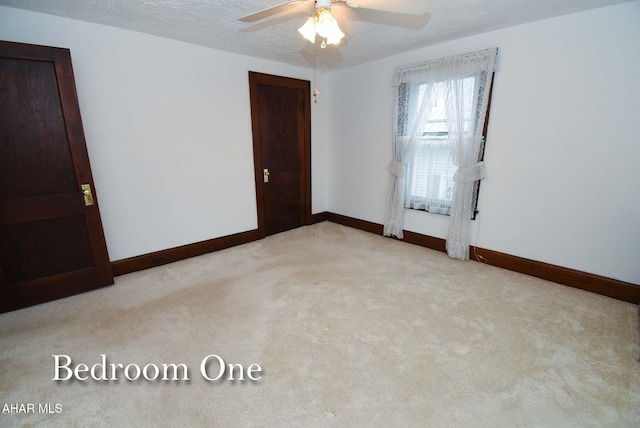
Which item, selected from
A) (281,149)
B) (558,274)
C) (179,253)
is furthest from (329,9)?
(558,274)

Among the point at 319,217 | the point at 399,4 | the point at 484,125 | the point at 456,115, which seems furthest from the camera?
the point at 319,217

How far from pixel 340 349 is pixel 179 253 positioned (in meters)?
2.40

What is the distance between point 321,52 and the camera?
11.4 feet

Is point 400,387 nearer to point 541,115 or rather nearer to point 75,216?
point 541,115

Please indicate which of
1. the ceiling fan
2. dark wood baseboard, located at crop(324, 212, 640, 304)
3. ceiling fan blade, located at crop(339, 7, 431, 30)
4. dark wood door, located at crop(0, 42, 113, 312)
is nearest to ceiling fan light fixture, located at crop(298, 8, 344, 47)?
the ceiling fan

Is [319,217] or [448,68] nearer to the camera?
[448,68]

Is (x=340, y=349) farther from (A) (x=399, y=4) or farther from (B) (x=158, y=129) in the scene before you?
(B) (x=158, y=129)

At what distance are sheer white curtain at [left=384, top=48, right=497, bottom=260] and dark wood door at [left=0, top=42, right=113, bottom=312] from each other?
343 cm

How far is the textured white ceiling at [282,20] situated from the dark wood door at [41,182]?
0.56 metres

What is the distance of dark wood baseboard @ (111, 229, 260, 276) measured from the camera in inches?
119

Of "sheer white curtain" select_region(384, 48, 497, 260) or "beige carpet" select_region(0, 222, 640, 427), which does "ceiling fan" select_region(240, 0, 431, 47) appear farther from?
"beige carpet" select_region(0, 222, 640, 427)

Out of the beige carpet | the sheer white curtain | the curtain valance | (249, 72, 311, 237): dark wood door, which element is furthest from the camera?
(249, 72, 311, 237): dark wood door

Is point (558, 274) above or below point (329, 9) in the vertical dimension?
below

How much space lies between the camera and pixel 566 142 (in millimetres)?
2592
